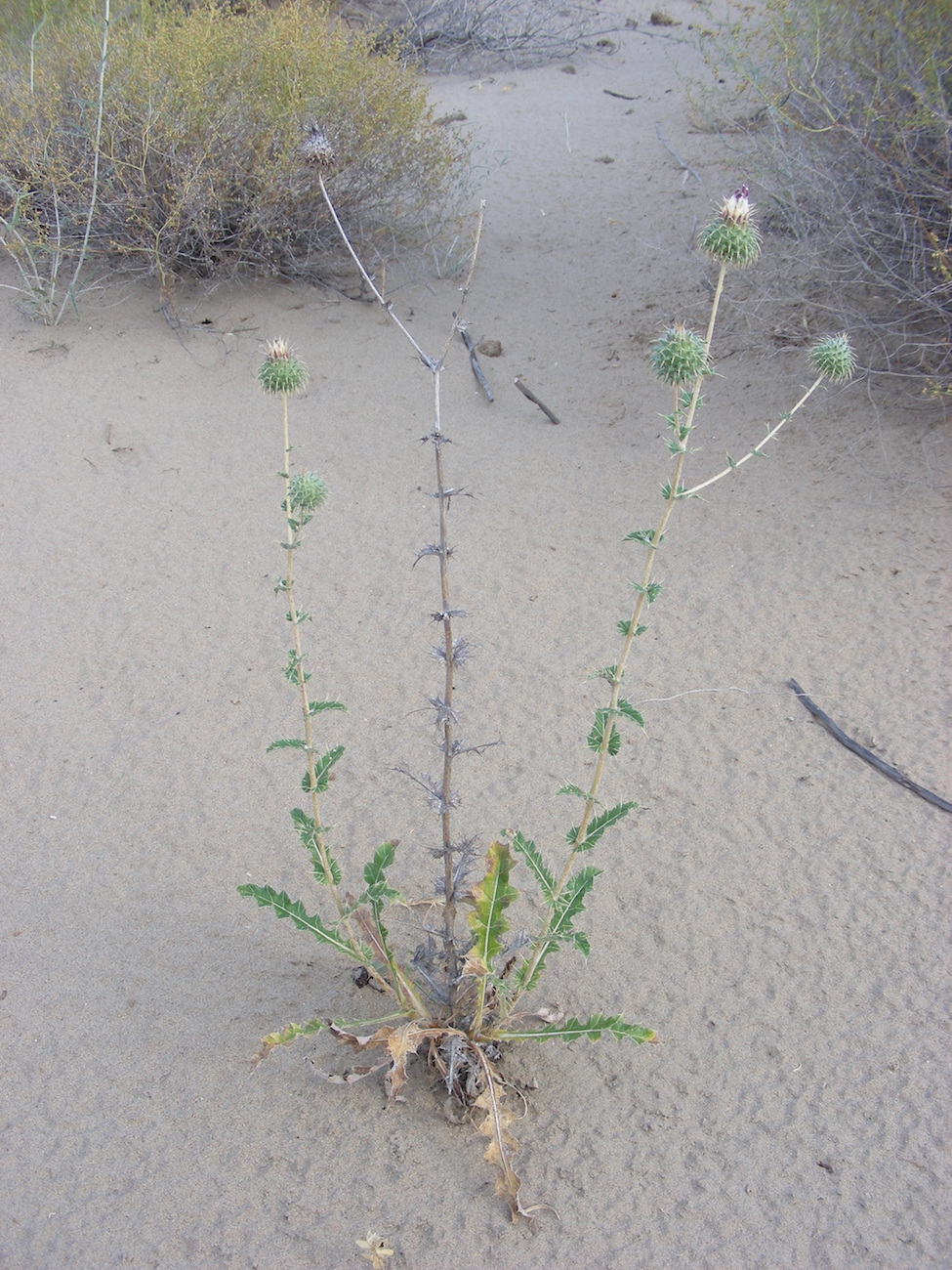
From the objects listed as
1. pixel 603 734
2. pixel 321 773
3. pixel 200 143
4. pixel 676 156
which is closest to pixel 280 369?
pixel 321 773

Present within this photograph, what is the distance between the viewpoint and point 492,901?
2.50 meters

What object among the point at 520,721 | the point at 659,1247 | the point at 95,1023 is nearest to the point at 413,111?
the point at 520,721

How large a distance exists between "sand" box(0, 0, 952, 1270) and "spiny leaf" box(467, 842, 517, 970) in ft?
1.90

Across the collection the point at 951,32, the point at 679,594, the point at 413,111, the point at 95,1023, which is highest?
the point at 951,32

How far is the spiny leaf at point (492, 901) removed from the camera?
247 cm

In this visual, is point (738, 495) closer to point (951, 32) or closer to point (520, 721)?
point (520, 721)

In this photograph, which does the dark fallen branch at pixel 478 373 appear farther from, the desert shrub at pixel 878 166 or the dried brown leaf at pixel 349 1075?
the dried brown leaf at pixel 349 1075

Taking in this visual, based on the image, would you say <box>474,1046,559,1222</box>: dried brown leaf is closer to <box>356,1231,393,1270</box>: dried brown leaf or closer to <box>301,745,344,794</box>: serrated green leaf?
<box>356,1231,393,1270</box>: dried brown leaf

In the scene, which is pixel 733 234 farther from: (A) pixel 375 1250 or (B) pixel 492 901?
(A) pixel 375 1250

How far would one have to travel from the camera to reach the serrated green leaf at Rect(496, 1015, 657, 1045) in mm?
2494

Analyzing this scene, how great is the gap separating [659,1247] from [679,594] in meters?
3.01

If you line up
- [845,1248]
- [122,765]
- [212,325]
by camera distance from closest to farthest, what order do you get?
[845,1248], [122,765], [212,325]

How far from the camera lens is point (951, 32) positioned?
5312mm

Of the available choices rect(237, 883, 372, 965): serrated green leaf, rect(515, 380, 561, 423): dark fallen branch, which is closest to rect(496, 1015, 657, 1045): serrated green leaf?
rect(237, 883, 372, 965): serrated green leaf
